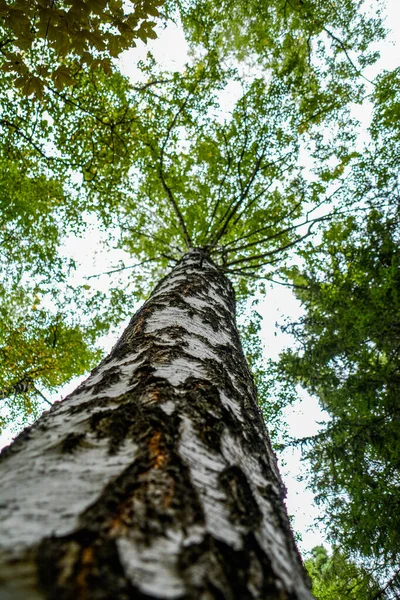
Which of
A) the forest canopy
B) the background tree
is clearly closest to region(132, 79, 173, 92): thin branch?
the forest canopy

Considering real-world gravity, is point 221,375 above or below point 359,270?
below

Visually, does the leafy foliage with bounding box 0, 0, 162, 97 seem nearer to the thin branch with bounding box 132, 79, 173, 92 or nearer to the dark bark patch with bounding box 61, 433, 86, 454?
the dark bark patch with bounding box 61, 433, 86, 454

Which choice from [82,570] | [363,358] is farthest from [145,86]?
[82,570]

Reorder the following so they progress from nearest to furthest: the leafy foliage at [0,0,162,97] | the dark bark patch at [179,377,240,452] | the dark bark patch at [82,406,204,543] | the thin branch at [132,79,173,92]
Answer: the dark bark patch at [82,406,204,543] < the dark bark patch at [179,377,240,452] < the leafy foliage at [0,0,162,97] < the thin branch at [132,79,173,92]

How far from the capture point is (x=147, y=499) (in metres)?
0.60

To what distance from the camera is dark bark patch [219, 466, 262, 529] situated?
672 millimetres

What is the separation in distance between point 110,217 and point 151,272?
2595mm

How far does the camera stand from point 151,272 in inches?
381

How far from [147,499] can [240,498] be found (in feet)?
0.80

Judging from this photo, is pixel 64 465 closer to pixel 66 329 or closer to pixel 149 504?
pixel 149 504

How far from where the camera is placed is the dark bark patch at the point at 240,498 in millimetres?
672

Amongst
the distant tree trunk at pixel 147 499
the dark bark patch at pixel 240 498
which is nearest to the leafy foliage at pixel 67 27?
the distant tree trunk at pixel 147 499

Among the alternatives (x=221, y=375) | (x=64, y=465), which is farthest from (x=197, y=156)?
(x=64, y=465)

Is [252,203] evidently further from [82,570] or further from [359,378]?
[82,570]
